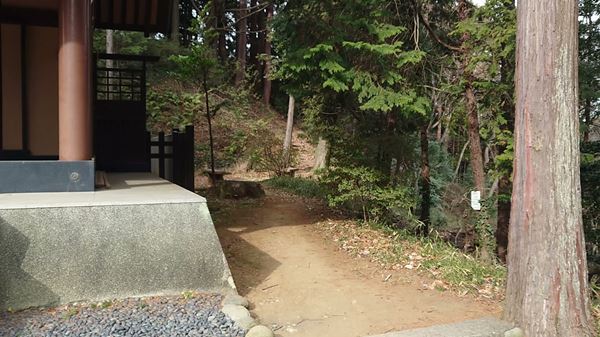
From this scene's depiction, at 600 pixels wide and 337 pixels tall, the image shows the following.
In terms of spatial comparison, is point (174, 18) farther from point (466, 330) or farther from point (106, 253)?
point (466, 330)

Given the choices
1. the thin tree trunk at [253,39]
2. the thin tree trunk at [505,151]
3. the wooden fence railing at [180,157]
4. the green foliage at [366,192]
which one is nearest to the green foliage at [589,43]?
the thin tree trunk at [505,151]

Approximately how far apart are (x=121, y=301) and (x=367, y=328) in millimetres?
2225

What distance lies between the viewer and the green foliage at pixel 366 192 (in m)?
7.54

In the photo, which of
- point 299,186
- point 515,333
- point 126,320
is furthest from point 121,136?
point 515,333

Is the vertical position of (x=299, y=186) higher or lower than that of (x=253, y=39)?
lower

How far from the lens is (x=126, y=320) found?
363 centimetres

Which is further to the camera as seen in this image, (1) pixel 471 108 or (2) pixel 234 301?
(1) pixel 471 108

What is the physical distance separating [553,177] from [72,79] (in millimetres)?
4951

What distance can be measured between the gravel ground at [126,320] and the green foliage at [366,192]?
4.02 meters

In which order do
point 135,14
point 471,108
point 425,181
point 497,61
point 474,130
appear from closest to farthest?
1. point 497,61
2. point 135,14
3. point 471,108
4. point 474,130
5. point 425,181

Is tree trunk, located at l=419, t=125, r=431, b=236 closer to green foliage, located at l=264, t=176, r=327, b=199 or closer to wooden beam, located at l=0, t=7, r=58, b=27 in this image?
green foliage, located at l=264, t=176, r=327, b=199

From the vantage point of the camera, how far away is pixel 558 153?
368cm

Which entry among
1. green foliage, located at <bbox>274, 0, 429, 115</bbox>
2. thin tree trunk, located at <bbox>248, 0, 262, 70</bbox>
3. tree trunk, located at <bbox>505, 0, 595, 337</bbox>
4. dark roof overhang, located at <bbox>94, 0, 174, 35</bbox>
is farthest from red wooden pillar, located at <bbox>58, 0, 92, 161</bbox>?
thin tree trunk, located at <bbox>248, 0, 262, 70</bbox>

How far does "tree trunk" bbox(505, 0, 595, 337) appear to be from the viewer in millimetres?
3658
